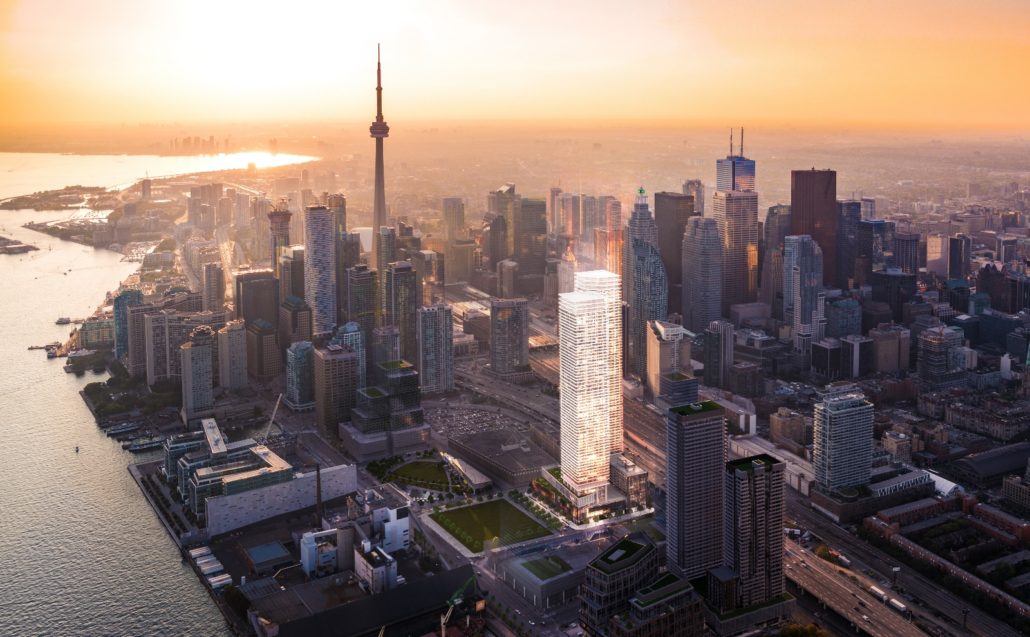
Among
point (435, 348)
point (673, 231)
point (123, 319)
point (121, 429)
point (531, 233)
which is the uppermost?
point (673, 231)

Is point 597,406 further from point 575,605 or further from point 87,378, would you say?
point 87,378

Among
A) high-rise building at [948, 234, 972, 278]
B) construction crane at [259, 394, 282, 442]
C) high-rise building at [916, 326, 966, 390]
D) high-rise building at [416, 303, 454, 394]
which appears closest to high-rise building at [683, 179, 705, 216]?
high-rise building at [948, 234, 972, 278]

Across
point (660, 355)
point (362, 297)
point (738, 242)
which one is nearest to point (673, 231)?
point (738, 242)

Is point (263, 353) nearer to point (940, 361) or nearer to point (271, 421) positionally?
point (271, 421)

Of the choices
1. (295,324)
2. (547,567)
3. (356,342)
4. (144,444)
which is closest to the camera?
(547,567)

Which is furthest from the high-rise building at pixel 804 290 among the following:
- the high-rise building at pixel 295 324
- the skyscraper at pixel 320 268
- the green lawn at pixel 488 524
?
the high-rise building at pixel 295 324

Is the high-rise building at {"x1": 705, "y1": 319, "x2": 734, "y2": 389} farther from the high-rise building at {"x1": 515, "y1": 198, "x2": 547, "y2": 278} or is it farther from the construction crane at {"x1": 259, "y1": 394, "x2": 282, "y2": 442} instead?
the construction crane at {"x1": 259, "y1": 394, "x2": 282, "y2": 442}

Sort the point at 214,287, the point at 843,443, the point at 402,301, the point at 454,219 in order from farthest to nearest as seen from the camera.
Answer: the point at 454,219 < the point at 214,287 < the point at 402,301 < the point at 843,443
